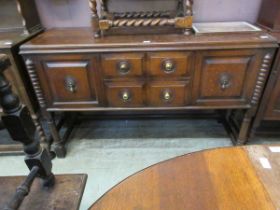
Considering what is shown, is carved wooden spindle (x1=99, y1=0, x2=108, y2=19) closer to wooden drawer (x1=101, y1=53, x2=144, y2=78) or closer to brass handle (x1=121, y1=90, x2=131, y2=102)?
wooden drawer (x1=101, y1=53, x2=144, y2=78)

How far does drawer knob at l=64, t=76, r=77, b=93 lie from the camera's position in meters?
1.35

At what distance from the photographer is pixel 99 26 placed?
138 centimetres

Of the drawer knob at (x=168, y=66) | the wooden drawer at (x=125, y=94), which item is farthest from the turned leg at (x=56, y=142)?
the drawer knob at (x=168, y=66)

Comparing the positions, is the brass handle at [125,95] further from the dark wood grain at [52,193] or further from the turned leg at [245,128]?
the turned leg at [245,128]

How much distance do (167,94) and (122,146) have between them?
70 centimetres

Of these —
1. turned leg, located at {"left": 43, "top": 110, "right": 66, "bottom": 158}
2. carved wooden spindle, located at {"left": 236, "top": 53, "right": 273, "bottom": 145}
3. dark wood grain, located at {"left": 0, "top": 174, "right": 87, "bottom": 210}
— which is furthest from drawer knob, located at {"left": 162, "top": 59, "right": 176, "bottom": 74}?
turned leg, located at {"left": 43, "top": 110, "right": 66, "bottom": 158}

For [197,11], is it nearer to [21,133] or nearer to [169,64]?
[169,64]

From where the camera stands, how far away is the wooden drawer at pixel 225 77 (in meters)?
1.27

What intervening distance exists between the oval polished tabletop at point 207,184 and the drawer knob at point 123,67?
2.48 feet

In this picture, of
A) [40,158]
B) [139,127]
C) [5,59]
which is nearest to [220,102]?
[139,127]

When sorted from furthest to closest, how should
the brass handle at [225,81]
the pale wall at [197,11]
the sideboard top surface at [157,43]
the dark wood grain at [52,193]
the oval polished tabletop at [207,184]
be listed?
the pale wall at [197,11] < the brass handle at [225,81] < the sideboard top surface at [157,43] < the dark wood grain at [52,193] < the oval polished tabletop at [207,184]

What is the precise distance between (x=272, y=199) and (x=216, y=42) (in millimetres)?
889

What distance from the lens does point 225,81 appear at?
1.34 m

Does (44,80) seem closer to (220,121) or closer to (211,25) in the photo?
(211,25)
